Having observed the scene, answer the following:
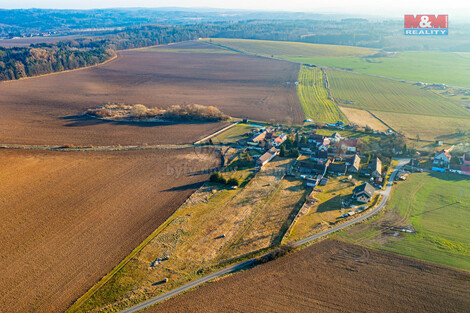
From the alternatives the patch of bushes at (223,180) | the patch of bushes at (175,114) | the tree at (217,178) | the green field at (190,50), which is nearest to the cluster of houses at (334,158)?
the patch of bushes at (223,180)

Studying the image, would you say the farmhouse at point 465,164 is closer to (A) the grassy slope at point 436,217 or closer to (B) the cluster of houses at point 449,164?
(B) the cluster of houses at point 449,164

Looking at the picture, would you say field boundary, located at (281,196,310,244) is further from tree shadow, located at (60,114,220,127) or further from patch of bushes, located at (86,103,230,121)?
patch of bushes, located at (86,103,230,121)

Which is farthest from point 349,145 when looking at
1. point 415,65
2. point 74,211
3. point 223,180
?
point 415,65

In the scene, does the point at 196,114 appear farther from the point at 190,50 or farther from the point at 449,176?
the point at 190,50

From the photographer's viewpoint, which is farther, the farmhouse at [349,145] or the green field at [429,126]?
the green field at [429,126]

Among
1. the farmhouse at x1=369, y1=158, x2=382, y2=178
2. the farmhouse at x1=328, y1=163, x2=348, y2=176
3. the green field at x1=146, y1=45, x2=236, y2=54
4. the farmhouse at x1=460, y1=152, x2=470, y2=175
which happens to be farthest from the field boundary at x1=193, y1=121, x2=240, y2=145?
the green field at x1=146, y1=45, x2=236, y2=54

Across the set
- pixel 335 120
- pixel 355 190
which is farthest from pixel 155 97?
pixel 355 190

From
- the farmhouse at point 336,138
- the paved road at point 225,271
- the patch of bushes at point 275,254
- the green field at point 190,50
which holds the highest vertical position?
the green field at point 190,50

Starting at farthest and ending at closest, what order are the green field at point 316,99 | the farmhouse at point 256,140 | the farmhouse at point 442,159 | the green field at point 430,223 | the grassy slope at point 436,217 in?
the green field at point 316,99
the farmhouse at point 256,140
the farmhouse at point 442,159
the green field at point 430,223
the grassy slope at point 436,217

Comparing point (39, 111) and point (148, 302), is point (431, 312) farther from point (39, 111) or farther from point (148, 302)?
point (39, 111)
